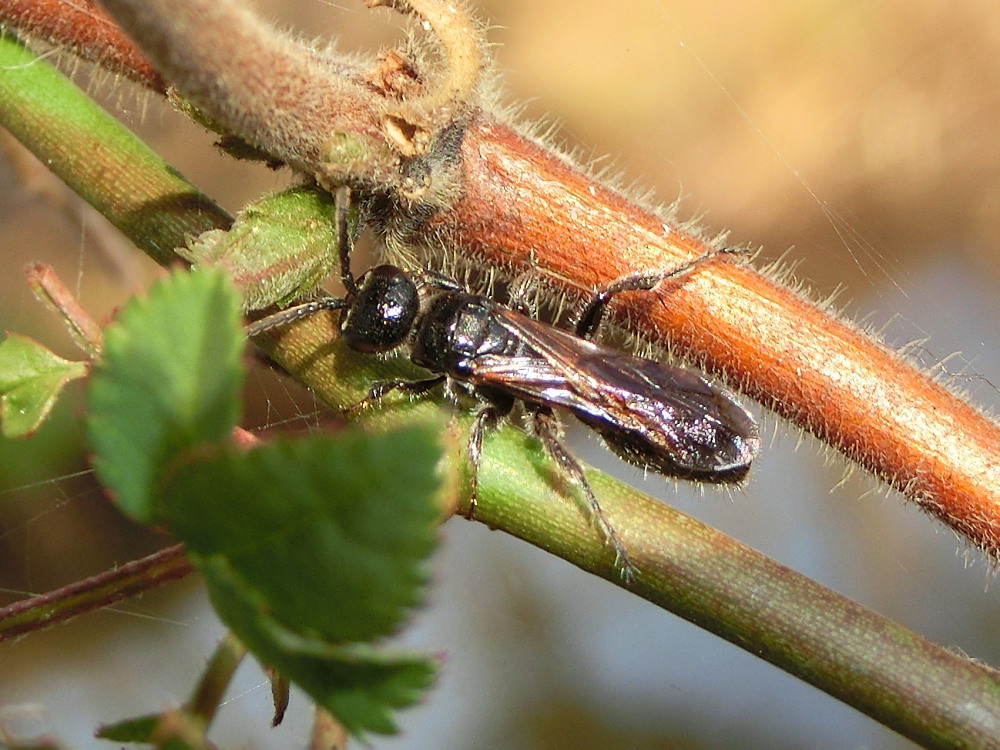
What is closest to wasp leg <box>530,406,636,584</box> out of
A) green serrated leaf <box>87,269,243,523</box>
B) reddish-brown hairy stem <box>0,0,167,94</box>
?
green serrated leaf <box>87,269,243,523</box>

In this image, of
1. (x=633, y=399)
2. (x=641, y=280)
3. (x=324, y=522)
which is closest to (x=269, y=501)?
(x=324, y=522)

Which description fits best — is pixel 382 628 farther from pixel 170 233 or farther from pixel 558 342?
pixel 558 342

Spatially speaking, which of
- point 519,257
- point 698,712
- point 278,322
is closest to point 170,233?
point 278,322

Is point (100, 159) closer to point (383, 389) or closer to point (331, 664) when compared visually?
point (383, 389)

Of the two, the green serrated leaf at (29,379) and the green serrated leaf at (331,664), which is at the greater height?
the green serrated leaf at (331,664)

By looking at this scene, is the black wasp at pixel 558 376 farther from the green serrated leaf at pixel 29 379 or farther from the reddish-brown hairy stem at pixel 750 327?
the green serrated leaf at pixel 29 379

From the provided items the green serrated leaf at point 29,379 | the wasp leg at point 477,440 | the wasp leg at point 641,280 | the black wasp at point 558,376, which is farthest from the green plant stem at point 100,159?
the wasp leg at point 641,280

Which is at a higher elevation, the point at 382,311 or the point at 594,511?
the point at 594,511
